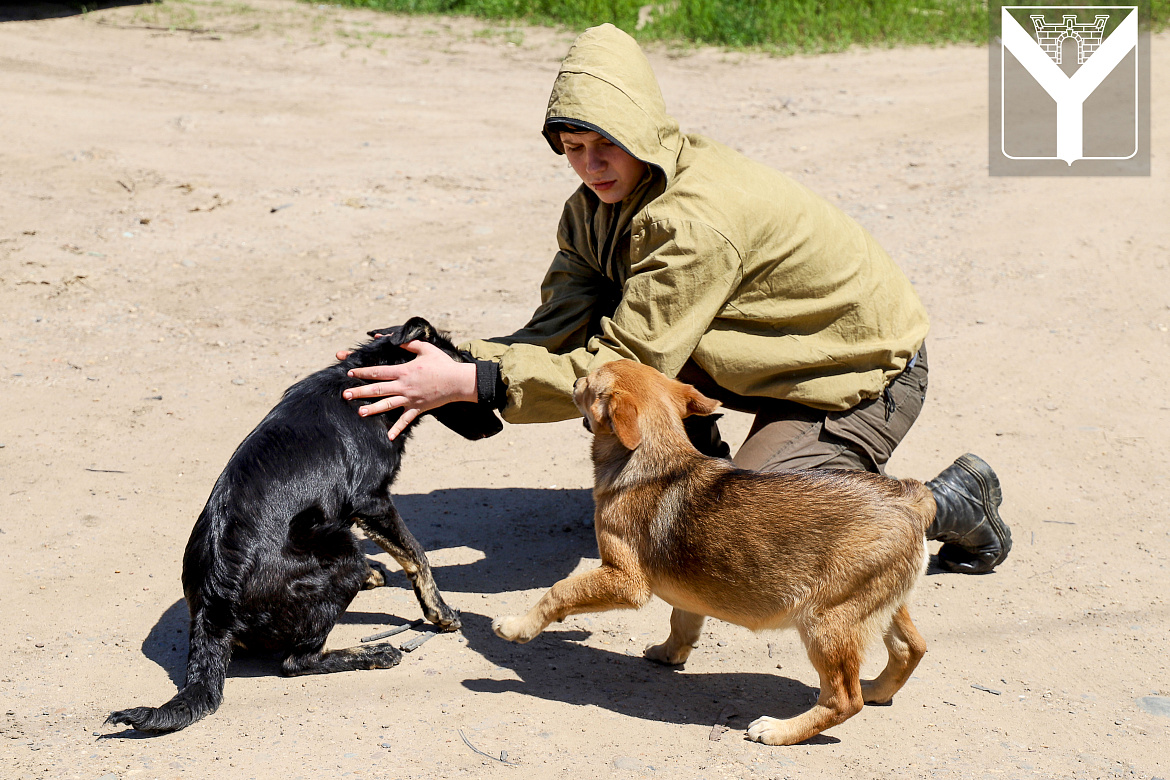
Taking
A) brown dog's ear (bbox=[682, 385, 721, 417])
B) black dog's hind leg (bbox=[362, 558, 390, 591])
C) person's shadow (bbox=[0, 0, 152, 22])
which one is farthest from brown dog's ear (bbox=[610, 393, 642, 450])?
person's shadow (bbox=[0, 0, 152, 22])

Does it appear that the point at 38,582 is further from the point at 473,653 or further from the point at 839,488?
the point at 839,488

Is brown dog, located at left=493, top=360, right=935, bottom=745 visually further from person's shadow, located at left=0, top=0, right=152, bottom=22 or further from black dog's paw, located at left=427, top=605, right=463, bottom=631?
person's shadow, located at left=0, top=0, right=152, bottom=22

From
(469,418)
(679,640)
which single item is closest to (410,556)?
(469,418)

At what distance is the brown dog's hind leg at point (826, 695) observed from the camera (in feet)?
10.7

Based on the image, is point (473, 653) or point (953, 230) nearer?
point (473, 653)

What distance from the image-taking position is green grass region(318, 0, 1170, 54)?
13812mm

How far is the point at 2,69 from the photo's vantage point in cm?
1148

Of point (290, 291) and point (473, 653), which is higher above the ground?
point (290, 291)

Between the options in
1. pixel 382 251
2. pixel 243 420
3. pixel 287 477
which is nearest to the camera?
pixel 287 477

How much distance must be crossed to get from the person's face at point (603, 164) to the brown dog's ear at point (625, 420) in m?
0.87

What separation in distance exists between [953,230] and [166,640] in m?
6.85

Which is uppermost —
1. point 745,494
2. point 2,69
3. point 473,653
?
point 2,69

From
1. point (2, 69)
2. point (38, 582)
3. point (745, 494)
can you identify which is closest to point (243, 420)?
point (38, 582)
